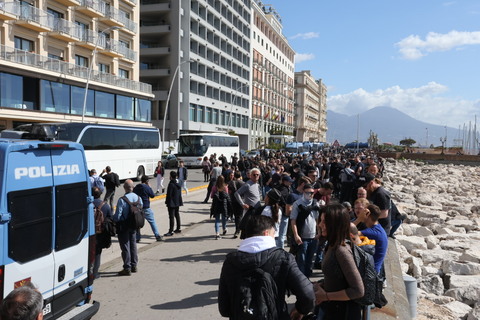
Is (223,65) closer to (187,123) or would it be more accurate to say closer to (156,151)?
(187,123)

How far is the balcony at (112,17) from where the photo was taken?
3684 centimetres

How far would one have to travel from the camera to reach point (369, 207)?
518cm

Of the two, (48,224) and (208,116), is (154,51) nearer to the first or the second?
(208,116)

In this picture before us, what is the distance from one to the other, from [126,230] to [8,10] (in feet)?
83.7

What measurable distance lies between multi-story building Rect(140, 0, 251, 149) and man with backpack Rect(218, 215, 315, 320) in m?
41.7

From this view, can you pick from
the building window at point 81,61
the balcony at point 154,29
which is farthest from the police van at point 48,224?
the balcony at point 154,29

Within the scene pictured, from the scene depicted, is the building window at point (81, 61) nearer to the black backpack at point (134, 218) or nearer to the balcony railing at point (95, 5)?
the balcony railing at point (95, 5)

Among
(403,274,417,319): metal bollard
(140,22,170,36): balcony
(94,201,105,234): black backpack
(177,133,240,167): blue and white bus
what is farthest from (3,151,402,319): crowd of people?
(140,22,170,36): balcony

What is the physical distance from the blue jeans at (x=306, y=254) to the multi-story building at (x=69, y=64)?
77.5 ft

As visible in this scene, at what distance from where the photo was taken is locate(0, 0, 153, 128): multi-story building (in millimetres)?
27250

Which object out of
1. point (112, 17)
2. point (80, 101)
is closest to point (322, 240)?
point (80, 101)

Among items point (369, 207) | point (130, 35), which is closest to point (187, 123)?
point (130, 35)

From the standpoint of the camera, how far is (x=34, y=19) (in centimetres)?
2870

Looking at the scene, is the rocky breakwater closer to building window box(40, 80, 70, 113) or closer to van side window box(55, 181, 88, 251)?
van side window box(55, 181, 88, 251)
